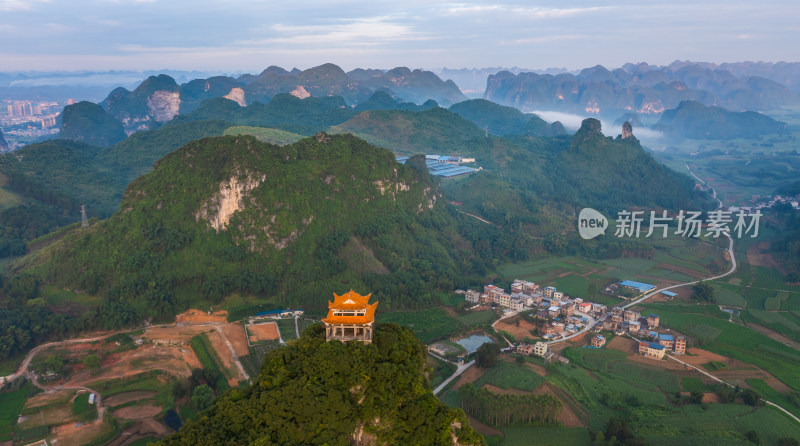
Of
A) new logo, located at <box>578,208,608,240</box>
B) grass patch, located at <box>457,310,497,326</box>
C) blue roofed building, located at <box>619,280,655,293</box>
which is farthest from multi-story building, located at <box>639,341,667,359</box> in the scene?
new logo, located at <box>578,208,608,240</box>

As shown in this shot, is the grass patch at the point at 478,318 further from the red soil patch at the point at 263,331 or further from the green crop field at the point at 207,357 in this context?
the green crop field at the point at 207,357

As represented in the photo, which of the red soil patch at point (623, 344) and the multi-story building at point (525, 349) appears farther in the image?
the red soil patch at point (623, 344)

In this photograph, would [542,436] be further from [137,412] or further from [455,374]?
[137,412]

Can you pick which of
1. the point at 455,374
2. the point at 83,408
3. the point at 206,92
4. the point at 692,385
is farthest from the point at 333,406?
A: the point at 206,92

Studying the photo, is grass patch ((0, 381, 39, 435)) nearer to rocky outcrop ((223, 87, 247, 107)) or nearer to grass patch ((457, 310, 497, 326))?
grass patch ((457, 310, 497, 326))

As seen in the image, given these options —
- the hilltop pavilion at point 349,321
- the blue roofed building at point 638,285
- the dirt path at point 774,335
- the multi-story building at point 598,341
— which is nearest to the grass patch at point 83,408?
the hilltop pavilion at point 349,321

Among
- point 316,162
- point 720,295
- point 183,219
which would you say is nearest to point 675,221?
point 720,295
